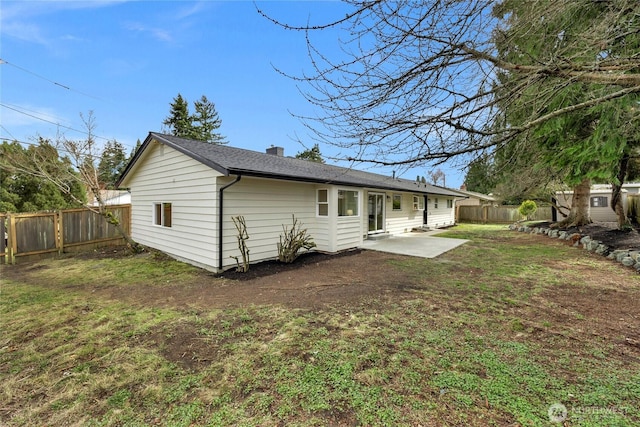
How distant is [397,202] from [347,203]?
5.62 meters

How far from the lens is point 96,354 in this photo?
309cm

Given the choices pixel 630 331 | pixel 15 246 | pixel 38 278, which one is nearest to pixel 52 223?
pixel 15 246

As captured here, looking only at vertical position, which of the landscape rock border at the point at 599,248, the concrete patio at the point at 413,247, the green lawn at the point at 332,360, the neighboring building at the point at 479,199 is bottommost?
the green lawn at the point at 332,360

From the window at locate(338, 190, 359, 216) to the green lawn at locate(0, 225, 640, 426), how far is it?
4694 mm

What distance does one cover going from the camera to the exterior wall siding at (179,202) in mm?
6977

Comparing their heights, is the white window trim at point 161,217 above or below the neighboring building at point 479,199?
below

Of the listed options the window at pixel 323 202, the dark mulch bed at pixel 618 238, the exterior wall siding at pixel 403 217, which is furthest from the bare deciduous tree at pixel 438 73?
the exterior wall siding at pixel 403 217

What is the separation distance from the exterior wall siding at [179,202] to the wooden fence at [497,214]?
77.7ft

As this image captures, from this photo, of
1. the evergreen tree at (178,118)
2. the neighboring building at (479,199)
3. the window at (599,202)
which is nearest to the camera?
the window at (599,202)

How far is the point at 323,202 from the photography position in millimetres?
9430

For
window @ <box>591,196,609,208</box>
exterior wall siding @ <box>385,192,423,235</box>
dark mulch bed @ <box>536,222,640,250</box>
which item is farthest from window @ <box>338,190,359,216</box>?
window @ <box>591,196,609,208</box>

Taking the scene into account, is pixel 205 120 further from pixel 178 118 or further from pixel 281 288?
pixel 281 288

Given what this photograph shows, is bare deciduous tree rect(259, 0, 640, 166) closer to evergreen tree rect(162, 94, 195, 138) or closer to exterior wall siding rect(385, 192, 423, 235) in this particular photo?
exterior wall siding rect(385, 192, 423, 235)

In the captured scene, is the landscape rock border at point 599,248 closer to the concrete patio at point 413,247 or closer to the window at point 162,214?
the concrete patio at point 413,247
